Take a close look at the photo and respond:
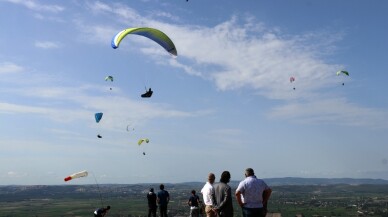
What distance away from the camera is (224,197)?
416 inches

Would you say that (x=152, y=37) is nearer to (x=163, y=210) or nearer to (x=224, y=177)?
(x=163, y=210)

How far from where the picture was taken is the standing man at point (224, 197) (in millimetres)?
10547

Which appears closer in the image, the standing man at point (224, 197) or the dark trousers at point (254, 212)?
the dark trousers at point (254, 212)

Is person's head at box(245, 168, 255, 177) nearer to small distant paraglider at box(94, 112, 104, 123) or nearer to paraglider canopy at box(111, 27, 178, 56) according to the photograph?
paraglider canopy at box(111, 27, 178, 56)

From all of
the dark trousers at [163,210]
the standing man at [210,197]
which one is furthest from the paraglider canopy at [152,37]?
the standing man at [210,197]

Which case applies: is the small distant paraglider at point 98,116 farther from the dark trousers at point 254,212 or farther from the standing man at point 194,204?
the dark trousers at point 254,212

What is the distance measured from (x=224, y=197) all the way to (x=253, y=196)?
0.82 m

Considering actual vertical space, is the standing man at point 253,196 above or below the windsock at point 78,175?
below

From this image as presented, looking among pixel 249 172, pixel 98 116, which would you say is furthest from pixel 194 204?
pixel 98 116

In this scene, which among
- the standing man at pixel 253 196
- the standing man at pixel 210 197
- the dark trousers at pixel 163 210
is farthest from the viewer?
the dark trousers at pixel 163 210

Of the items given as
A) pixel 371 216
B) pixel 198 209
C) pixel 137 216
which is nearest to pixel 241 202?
pixel 198 209

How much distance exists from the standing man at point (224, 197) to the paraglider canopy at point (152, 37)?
46.3 feet

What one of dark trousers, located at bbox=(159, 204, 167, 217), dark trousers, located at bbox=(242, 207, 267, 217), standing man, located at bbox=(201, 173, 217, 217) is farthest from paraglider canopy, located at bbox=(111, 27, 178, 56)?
dark trousers, located at bbox=(242, 207, 267, 217)

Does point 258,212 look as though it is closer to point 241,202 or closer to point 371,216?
point 241,202
